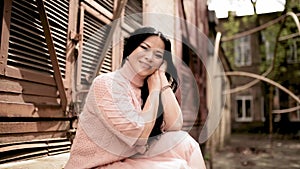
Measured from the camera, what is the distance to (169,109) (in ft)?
3.77

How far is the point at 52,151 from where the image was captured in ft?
4.71

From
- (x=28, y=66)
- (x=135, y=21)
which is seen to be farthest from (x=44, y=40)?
(x=135, y=21)

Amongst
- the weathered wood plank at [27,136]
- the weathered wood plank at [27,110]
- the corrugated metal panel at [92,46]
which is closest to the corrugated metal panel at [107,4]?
the corrugated metal panel at [92,46]

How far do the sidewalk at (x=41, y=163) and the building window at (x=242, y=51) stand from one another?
12.5 meters

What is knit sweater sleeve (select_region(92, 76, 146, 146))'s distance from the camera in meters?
0.95

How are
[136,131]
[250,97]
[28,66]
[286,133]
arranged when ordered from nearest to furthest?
[136,131] → [28,66] → [286,133] → [250,97]

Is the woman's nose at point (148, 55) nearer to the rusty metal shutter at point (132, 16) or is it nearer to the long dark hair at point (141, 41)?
the long dark hair at point (141, 41)

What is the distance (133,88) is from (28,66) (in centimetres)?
58

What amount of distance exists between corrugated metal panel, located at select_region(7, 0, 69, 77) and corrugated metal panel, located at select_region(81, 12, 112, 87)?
6.3 inches

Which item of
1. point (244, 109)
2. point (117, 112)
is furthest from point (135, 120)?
point (244, 109)

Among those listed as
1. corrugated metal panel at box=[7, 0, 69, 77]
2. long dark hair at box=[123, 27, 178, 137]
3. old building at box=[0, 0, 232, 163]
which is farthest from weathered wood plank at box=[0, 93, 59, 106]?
long dark hair at box=[123, 27, 178, 137]

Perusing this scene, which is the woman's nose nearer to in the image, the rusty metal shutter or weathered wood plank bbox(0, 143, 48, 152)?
weathered wood plank bbox(0, 143, 48, 152)

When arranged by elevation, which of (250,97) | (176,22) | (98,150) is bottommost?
(250,97)

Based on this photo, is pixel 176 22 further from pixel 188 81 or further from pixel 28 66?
pixel 28 66
